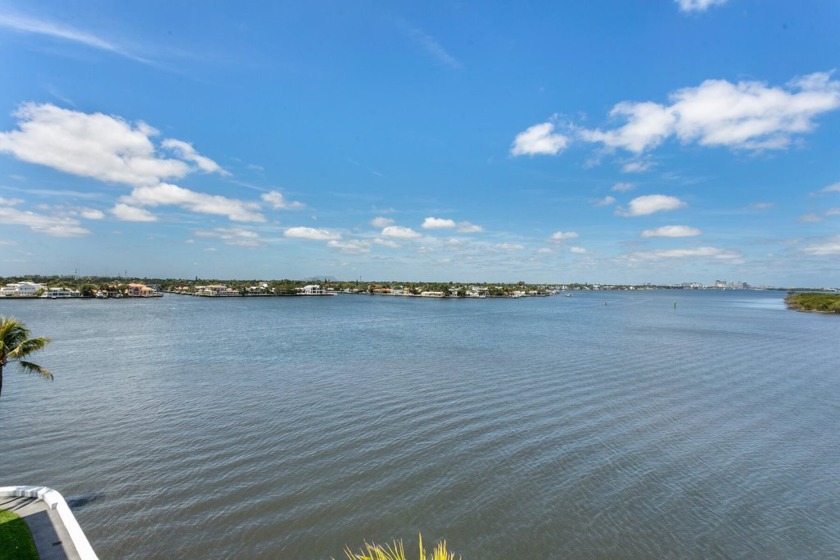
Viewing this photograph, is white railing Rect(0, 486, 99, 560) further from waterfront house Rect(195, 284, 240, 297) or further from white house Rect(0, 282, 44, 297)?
waterfront house Rect(195, 284, 240, 297)

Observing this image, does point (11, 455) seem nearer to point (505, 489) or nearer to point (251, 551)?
point (251, 551)

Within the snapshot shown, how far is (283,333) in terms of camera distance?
62812 millimetres

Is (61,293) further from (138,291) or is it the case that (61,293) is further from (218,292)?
(218,292)

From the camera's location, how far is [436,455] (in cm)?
1872

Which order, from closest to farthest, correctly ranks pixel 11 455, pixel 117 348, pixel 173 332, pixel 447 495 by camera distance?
pixel 447 495, pixel 11 455, pixel 117 348, pixel 173 332

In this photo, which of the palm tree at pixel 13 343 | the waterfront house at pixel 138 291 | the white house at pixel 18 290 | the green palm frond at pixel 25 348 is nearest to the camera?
the palm tree at pixel 13 343

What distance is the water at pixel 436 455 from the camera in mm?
13273

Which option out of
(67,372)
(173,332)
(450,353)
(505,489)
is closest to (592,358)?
(450,353)

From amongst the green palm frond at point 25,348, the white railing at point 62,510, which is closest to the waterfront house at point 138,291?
the green palm frond at point 25,348

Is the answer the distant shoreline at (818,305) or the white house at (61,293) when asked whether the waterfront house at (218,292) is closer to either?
the white house at (61,293)

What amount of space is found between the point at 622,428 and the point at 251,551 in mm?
19150

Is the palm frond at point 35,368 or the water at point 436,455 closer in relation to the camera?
the water at point 436,455

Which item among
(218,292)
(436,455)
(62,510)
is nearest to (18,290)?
(218,292)

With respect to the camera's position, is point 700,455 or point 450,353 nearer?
point 700,455
